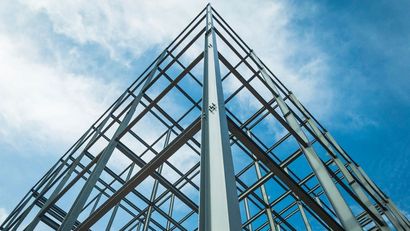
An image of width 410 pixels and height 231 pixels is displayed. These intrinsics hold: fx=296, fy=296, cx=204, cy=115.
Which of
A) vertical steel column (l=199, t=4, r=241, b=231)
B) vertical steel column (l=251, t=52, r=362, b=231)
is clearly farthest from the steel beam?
vertical steel column (l=251, t=52, r=362, b=231)

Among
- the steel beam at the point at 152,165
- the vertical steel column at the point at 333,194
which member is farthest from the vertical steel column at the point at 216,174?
the vertical steel column at the point at 333,194

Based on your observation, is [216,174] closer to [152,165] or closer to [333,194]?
[152,165]

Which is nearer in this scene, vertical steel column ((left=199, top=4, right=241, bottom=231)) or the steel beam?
vertical steel column ((left=199, top=4, right=241, bottom=231))

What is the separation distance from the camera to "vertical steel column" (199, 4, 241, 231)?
1.69 metres

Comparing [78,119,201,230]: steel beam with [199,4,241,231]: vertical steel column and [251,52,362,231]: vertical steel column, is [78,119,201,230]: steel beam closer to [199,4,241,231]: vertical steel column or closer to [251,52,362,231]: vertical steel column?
[199,4,241,231]: vertical steel column

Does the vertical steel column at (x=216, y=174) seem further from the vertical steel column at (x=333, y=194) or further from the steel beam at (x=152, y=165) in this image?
the vertical steel column at (x=333, y=194)

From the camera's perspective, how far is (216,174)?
6.75 ft

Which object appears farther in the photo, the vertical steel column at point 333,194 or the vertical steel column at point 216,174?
the vertical steel column at point 333,194

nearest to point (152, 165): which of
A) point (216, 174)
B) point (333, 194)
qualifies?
point (216, 174)

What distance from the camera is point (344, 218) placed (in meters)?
3.28

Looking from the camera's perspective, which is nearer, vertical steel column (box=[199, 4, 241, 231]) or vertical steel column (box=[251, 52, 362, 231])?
vertical steel column (box=[199, 4, 241, 231])

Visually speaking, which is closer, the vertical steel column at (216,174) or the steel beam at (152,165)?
the vertical steel column at (216,174)

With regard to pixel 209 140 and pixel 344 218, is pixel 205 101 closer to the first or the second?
pixel 209 140

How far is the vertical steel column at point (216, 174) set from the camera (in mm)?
1688
